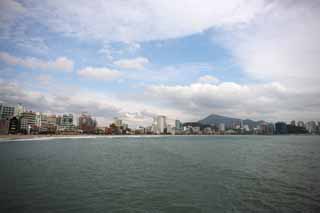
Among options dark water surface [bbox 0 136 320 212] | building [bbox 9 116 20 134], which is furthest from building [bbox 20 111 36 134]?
dark water surface [bbox 0 136 320 212]

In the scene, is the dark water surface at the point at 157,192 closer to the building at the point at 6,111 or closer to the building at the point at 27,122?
the building at the point at 27,122

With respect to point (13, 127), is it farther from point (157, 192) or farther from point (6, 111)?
point (157, 192)

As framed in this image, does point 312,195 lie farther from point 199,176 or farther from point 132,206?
point 132,206

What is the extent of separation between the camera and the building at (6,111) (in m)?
185

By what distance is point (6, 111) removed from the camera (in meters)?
189

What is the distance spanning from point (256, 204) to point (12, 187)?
63.3 ft

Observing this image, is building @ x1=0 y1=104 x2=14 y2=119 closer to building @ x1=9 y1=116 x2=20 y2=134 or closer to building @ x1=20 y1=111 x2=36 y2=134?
building @ x1=20 y1=111 x2=36 y2=134

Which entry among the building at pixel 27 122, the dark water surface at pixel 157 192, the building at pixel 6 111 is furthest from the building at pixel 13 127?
the dark water surface at pixel 157 192

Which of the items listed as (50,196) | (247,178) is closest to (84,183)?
(50,196)

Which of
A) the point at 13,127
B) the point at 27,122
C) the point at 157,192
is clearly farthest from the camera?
the point at 27,122

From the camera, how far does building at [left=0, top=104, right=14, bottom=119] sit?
607 feet

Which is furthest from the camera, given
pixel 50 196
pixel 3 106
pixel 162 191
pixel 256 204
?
pixel 3 106

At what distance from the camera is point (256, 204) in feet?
46.2

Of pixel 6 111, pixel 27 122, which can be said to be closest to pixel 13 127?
pixel 27 122
